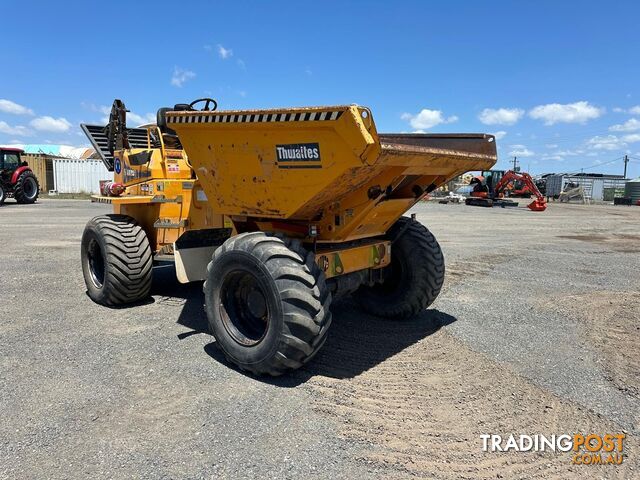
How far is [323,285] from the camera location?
373cm

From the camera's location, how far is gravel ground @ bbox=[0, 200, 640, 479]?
9.09ft

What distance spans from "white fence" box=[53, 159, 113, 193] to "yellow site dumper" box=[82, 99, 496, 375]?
29339mm

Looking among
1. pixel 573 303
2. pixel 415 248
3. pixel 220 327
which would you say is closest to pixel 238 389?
pixel 220 327

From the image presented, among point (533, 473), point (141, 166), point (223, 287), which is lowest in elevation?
point (533, 473)

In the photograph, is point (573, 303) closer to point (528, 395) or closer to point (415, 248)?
point (415, 248)

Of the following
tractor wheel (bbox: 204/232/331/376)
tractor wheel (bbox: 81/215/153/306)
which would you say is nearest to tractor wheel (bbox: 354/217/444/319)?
tractor wheel (bbox: 204/232/331/376)

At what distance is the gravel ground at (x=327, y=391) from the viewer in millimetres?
2771

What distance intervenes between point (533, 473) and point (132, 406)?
2.55m

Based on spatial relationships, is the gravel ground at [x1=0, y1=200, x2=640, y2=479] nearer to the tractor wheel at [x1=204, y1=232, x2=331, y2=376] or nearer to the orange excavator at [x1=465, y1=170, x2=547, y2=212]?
the tractor wheel at [x1=204, y1=232, x2=331, y2=376]

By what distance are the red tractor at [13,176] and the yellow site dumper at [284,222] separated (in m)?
19.8

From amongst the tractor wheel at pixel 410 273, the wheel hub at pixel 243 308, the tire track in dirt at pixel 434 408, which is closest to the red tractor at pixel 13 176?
the wheel hub at pixel 243 308
